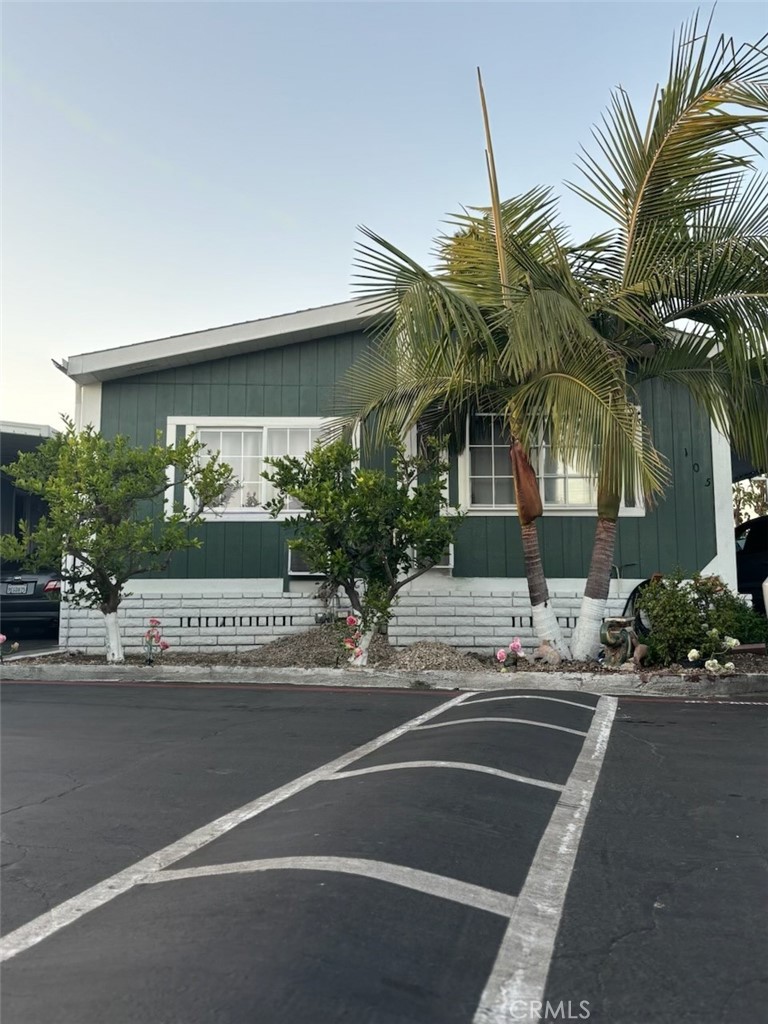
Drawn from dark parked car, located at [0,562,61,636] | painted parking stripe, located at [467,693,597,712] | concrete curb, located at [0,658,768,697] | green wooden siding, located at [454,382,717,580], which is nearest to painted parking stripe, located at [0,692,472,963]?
painted parking stripe, located at [467,693,597,712]

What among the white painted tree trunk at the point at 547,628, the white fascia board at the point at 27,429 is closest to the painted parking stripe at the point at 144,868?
the white painted tree trunk at the point at 547,628

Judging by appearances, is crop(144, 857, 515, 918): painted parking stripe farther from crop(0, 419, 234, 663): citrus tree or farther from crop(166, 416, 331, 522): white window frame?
crop(166, 416, 331, 522): white window frame

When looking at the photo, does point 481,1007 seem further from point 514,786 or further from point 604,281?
point 604,281

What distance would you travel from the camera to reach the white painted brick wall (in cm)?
1079

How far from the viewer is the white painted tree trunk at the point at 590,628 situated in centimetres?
940

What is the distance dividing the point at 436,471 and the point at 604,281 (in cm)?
288

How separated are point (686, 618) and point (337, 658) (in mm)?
4066

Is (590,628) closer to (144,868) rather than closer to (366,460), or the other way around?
(366,460)

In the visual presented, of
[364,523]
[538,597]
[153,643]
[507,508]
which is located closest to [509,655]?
[538,597]

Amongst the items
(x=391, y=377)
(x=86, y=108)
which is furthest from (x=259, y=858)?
(x=86, y=108)

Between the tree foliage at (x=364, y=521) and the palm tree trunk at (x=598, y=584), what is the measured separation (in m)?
1.67

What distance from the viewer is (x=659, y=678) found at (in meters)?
8.41

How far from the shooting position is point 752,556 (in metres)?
14.2

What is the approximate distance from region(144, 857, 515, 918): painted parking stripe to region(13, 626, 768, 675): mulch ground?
5825mm
